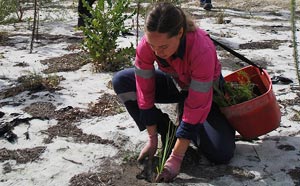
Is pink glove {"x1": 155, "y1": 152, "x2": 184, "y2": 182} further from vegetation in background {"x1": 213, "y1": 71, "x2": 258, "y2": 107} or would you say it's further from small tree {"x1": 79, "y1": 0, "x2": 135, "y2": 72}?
small tree {"x1": 79, "y1": 0, "x2": 135, "y2": 72}

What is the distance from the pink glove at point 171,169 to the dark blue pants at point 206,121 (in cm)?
23

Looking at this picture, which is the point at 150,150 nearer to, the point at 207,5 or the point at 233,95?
the point at 233,95

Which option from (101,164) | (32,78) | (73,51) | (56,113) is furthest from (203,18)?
(101,164)

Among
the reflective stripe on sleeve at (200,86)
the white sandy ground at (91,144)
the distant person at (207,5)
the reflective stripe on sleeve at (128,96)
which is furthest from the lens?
the distant person at (207,5)

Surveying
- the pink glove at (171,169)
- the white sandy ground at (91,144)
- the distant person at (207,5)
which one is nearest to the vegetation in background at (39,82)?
the white sandy ground at (91,144)

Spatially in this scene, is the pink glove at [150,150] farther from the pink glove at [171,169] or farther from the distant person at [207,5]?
the distant person at [207,5]

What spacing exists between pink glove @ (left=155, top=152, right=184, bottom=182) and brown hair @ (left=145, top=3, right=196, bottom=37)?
2.11ft

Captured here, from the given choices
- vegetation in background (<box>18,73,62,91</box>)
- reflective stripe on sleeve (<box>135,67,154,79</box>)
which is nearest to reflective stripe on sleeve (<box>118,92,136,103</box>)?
reflective stripe on sleeve (<box>135,67,154,79</box>)

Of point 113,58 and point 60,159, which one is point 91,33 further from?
point 60,159

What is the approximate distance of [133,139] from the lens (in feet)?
9.38

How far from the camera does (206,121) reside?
263cm

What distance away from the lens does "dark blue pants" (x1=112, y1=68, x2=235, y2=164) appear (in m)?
2.50

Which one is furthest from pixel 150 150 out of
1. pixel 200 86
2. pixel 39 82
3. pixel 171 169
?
pixel 39 82

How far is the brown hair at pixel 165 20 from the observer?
2129 mm
